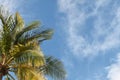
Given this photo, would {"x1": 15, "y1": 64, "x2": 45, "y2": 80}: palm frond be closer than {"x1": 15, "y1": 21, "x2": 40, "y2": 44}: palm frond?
Yes

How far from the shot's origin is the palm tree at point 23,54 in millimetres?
24969

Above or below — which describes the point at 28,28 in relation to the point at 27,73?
above

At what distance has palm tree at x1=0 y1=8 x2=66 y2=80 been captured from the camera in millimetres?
24969

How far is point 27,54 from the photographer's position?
2544 centimetres

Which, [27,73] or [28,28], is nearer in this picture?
[27,73]

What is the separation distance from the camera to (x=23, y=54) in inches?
1006

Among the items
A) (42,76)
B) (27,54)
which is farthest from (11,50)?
(42,76)

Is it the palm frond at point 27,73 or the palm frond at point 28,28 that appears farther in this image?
the palm frond at point 28,28

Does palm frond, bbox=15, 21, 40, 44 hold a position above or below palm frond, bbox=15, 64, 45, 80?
above

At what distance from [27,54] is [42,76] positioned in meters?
1.80

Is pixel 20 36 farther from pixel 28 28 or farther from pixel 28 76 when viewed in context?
pixel 28 76

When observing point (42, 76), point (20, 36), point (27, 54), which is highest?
point (20, 36)

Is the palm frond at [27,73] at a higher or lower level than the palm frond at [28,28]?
lower

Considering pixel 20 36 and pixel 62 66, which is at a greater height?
pixel 20 36
